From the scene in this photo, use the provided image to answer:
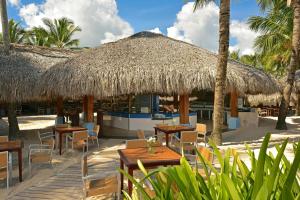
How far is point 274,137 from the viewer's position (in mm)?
11062

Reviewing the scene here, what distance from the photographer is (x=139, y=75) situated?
1046 centimetres

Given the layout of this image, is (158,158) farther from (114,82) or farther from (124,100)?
(124,100)

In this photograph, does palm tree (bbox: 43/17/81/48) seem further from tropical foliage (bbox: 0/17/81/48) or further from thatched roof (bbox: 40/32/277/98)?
thatched roof (bbox: 40/32/277/98)

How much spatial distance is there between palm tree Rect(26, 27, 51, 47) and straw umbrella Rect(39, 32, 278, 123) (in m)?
19.1

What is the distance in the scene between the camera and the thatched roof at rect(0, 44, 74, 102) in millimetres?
10414

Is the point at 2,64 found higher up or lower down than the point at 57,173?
higher up

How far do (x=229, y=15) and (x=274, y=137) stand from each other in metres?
5.02

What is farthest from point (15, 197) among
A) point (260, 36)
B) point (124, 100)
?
point (260, 36)

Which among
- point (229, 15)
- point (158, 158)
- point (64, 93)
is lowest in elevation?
point (158, 158)

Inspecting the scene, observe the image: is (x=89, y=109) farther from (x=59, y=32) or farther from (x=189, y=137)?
(x=59, y=32)

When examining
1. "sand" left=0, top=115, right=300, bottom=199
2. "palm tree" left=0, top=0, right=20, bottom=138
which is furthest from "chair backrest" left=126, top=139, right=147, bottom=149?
"palm tree" left=0, top=0, right=20, bottom=138

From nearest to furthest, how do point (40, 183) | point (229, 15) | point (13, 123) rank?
point (40, 183)
point (229, 15)
point (13, 123)

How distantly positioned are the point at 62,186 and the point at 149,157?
191cm

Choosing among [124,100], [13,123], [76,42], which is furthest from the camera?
[76,42]
